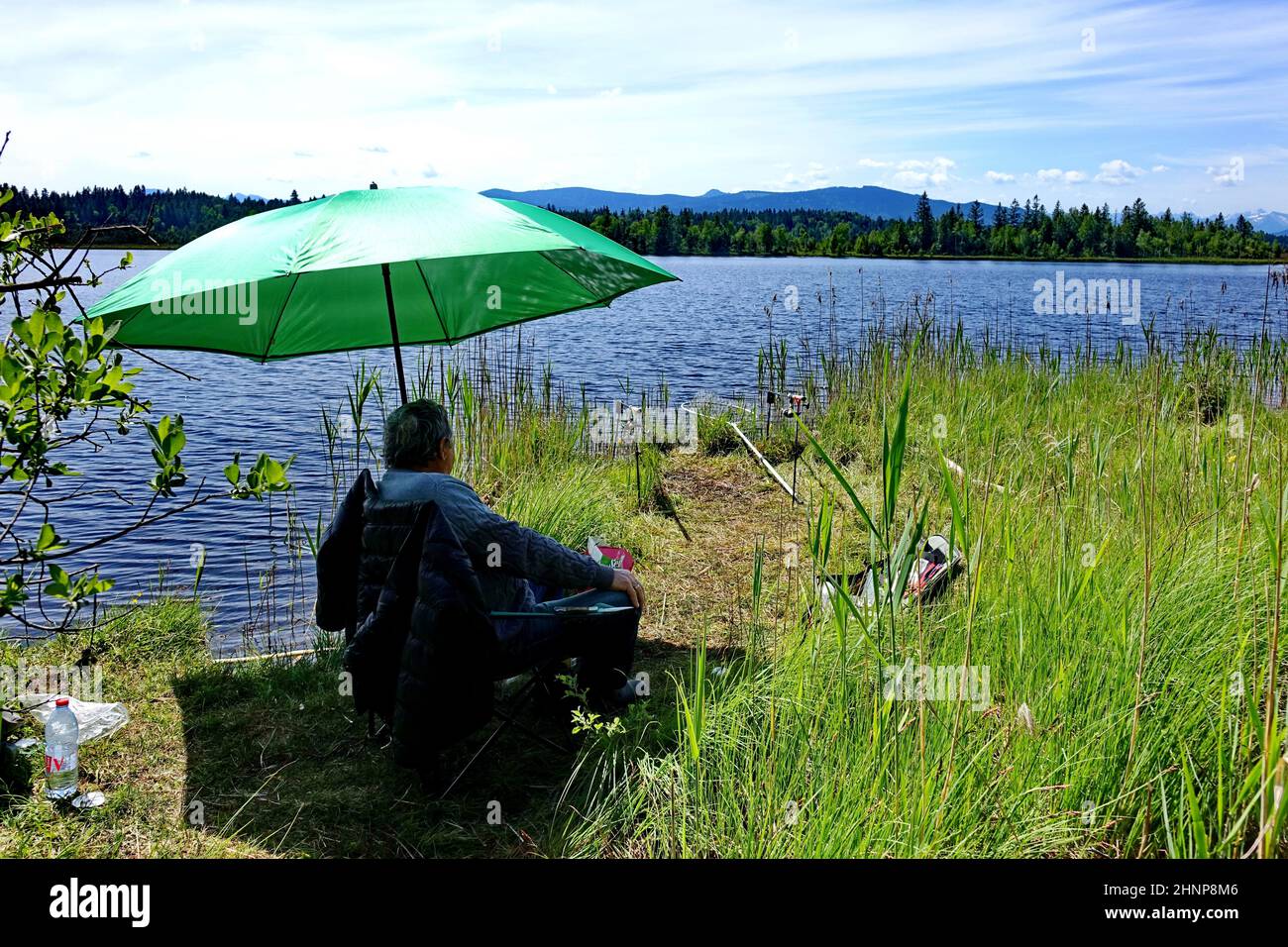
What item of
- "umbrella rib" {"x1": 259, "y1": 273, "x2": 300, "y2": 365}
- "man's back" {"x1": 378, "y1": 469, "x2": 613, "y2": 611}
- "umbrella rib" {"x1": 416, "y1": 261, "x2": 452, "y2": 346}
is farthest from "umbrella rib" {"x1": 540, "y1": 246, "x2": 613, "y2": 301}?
"man's back" {"x1": 378, "y1": 469, "x2": 613, "y2": 611}

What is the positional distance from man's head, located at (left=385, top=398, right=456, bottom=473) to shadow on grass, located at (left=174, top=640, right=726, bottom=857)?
3.23 ft

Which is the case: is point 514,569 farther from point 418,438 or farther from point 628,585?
point 418,438

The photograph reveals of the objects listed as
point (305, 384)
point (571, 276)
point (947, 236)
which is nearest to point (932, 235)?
point (947, 236)

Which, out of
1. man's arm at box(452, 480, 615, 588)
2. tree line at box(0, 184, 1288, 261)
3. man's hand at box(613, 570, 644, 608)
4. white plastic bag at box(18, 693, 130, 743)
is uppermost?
tree line at box(0, 184, 1288, 261)

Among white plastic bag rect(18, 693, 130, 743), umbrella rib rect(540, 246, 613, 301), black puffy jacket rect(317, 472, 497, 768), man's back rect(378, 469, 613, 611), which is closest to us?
black puffy jacket rect(317, 472, 497, 768)

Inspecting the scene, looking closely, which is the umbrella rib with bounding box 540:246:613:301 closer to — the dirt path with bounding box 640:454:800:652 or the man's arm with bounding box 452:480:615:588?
the dirt path with bounding box 640:454:800:652

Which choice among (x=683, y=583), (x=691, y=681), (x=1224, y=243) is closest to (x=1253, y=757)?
(x=691, y=681)

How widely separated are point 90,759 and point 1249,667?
373cm

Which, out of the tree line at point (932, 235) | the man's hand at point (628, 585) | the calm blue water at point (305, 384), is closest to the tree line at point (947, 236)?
the tree line at point (932, 235)

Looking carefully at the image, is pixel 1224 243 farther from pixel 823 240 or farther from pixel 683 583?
pixel 683 583

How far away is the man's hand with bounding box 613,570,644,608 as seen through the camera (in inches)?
128

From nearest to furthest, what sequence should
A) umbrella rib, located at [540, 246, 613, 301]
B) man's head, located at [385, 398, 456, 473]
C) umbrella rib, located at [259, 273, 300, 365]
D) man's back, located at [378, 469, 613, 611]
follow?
man's back, located at [378, 469, 613, 611] < man's head, located at [385, 398, 456, 473] < umbrella rib, located at [259, 273, 300, 365] < umbrella rib, located at [540, 246, 613, 301]

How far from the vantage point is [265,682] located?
4.03 m

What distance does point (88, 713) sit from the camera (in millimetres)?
3438
